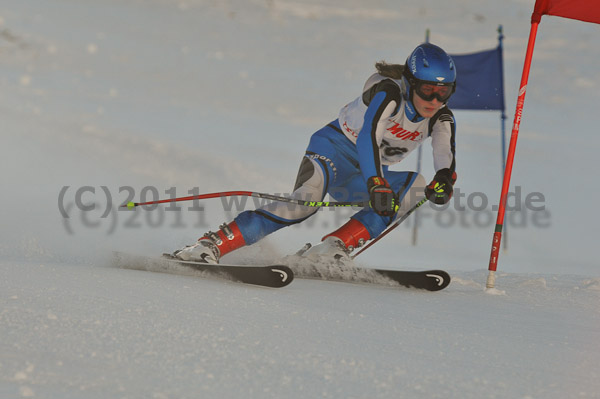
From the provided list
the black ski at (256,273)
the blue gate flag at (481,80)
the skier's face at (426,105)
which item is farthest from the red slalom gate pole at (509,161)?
the blue gate flag at (481,80)

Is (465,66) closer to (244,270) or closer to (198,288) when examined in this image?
(244,270)

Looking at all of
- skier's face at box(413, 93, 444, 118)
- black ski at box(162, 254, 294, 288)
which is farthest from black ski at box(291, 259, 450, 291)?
skier's face at box(413, 93, 444, 118)

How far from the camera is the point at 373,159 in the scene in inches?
171

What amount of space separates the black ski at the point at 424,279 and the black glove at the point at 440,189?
504 mm

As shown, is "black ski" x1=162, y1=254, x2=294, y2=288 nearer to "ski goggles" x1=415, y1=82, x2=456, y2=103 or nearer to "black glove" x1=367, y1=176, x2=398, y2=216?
"black glove" x1=367, y1=176, x2=398, y2=216

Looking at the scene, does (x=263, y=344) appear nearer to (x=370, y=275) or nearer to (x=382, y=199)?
(x=382, y=199)

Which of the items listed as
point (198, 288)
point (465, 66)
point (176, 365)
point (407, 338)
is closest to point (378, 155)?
Result: point (198, 288)

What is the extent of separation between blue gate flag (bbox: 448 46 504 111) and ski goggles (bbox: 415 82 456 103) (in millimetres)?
4236

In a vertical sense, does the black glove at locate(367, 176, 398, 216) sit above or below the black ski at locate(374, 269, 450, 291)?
above

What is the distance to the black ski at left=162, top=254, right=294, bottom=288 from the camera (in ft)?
12.5

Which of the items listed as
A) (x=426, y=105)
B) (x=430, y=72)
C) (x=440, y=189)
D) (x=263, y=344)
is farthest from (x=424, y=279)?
(x=263, y=344)

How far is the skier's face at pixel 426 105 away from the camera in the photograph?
4.34 meters

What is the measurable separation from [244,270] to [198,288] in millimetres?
533

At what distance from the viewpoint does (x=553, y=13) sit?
4805 mm
